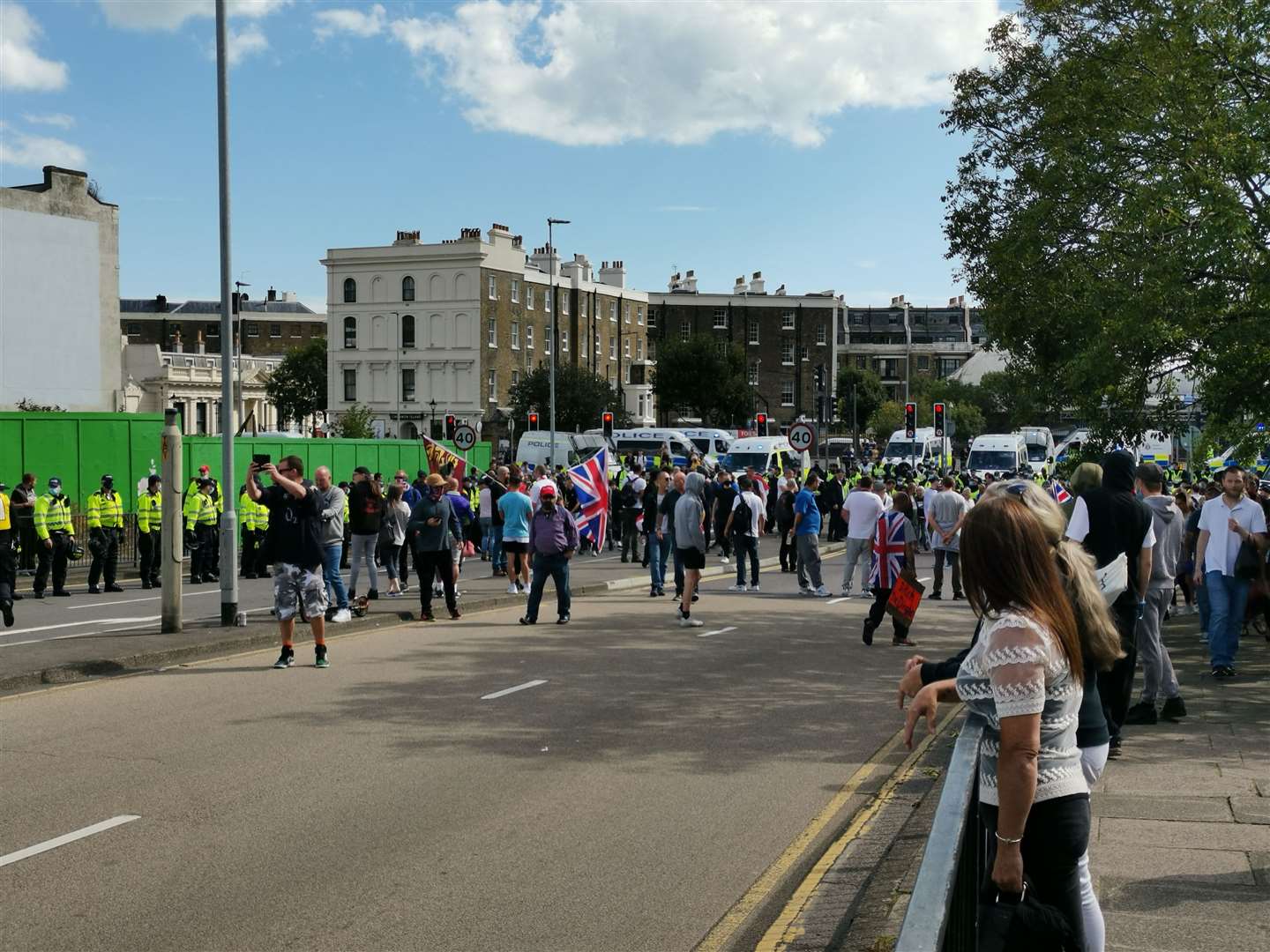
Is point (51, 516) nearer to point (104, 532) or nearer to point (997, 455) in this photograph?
point (104, 532)

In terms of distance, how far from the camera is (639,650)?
1470 centimetres

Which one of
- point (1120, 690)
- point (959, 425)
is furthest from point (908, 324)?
point (1120, 690)

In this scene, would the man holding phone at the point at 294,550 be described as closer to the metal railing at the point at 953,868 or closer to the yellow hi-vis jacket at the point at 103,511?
the metal railing at the point at 953,868

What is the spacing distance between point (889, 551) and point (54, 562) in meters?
13.5

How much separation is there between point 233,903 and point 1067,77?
47.9 feet

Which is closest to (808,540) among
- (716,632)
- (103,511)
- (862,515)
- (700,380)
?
(862,515)

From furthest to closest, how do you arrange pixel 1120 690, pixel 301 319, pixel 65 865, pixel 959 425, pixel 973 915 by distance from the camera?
1. pixel 301 319
2. pixel 959 425
3. pixel 1120 690
4. pixel 65 865
5. pixel 973 915

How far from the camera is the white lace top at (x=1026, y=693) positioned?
12.1 ft

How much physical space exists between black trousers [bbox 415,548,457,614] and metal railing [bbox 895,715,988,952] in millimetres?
13579

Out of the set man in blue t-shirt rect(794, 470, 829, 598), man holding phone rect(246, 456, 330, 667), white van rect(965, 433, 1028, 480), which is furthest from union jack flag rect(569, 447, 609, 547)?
white van rect(965, 433, 1028, 480)

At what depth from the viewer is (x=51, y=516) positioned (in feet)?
70.0

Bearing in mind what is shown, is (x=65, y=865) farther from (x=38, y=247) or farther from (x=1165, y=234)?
(x=38, y=247)

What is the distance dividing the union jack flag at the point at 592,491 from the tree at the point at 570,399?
47711 mm

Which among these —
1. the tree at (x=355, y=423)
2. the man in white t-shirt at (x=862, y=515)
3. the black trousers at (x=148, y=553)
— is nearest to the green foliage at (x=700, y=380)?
the tree at (x=355, y=423)
